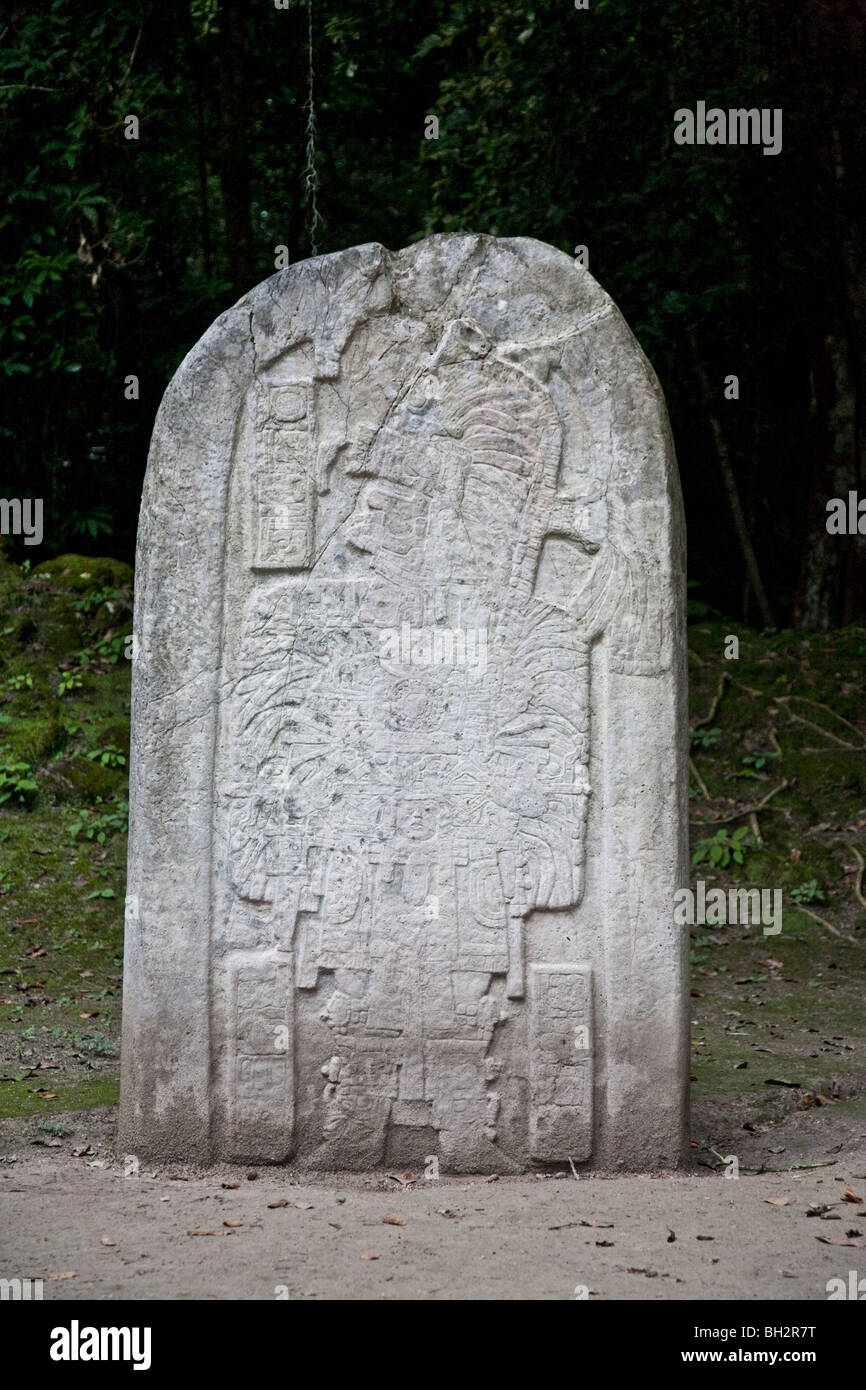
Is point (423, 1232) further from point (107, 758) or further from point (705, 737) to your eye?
point (705, 737)

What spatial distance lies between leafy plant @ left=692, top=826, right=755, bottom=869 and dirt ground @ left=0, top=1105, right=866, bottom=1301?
3384 millimetres

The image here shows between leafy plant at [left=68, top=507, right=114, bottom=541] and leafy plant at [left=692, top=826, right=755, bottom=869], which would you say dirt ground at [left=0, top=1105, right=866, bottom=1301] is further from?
leafy plant at [left=68, top=507, right=114, bottom=541]

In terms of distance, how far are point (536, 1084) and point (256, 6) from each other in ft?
30.5

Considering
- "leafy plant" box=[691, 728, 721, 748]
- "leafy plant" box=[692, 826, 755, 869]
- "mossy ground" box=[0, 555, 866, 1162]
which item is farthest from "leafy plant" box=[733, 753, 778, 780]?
"leafy plant" box=[692, 826, 755, 869]

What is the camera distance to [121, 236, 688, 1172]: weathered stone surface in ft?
14.7

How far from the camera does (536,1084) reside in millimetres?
4488

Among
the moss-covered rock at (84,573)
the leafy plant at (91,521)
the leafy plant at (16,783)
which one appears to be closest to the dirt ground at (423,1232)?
the leafy plant at (16,783)

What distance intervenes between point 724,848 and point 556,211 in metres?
4.05

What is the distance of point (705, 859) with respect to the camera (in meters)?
8.11

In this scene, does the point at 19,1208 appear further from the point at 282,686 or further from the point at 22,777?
the point at 22,777

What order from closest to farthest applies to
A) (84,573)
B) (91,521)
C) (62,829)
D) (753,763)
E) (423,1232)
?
1. (423,1232)
2. (62,829)
3. (753,763)
4. (84,573)
5. (91,521)

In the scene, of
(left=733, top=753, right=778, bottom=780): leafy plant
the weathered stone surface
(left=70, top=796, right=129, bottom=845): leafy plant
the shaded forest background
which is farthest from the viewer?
the shaded forest background

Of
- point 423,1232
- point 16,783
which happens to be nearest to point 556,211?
point 16,783

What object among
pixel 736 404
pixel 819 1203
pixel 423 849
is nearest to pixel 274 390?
pixel 423 849
